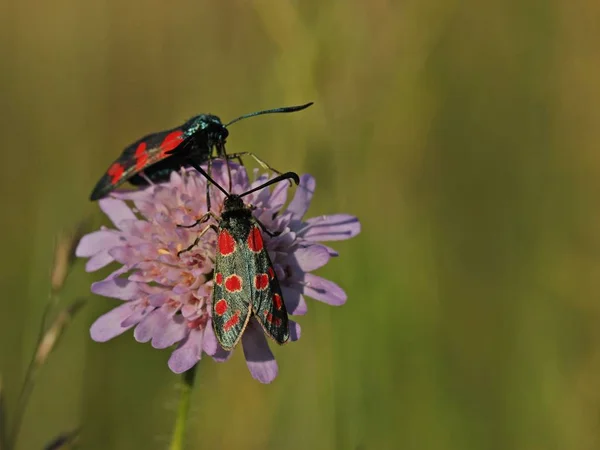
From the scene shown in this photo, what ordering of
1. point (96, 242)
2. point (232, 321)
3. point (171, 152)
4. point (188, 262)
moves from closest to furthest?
point (232, 321) < point (188, 262) < point (171, 152) < point (96, 242)

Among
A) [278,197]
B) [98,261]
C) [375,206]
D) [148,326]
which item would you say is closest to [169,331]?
[148,326]

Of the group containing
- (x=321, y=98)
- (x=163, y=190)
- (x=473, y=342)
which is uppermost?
(x=321, y=98)

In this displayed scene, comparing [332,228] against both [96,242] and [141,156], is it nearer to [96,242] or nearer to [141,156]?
[141,156]

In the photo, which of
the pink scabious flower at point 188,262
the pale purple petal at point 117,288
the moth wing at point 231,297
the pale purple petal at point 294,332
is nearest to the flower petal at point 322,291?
the pink scabious flower at point 188,262

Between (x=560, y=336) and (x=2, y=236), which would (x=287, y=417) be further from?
(x=2, y=236)

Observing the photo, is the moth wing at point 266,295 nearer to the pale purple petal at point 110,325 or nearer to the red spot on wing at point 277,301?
the red spot on wing at point 277,301

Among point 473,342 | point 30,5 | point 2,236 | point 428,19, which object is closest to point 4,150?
point 2,236

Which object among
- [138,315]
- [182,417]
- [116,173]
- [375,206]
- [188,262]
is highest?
[375,206]
